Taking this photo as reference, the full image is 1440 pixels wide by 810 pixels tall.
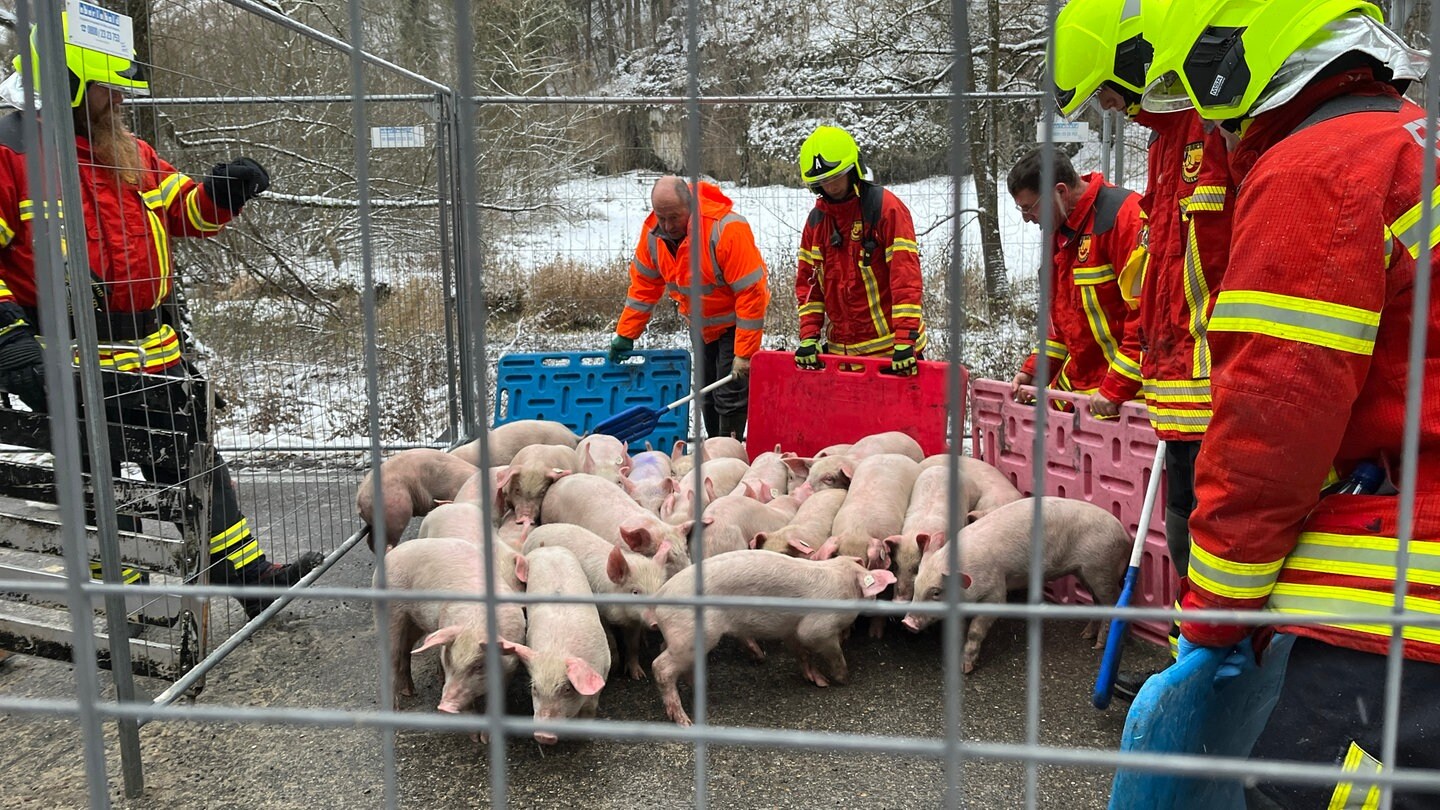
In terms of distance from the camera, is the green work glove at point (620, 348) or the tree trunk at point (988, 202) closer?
the green work glove at point (620, 348)

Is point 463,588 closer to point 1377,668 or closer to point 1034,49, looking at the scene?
point 1377,668

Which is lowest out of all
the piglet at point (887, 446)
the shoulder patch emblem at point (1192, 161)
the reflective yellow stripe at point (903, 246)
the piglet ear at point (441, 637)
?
the piglet ear at point (441, 637)

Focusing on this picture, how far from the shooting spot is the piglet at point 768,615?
3.21 metres

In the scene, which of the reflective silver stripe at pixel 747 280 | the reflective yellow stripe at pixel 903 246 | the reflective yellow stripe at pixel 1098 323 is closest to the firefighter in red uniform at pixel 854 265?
the reflective yellow stripe at pixel 903 246

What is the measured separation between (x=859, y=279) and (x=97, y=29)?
13.0ft

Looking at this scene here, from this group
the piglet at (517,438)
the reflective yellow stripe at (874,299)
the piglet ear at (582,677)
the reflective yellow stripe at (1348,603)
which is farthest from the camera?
the reflective yellow stripe at (874,299)

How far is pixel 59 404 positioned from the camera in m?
1.16

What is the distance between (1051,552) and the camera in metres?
3.67

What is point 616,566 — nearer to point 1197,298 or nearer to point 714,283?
point 1197,298

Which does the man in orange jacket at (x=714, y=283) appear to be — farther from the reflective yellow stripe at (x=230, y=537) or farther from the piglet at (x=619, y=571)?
the reflective yellow stripe at (x=230, y=537)

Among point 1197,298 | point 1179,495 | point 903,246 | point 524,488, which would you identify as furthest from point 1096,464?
point 524,488

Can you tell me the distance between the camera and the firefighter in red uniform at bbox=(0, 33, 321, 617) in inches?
128

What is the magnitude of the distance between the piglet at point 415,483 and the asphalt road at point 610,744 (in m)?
0.70

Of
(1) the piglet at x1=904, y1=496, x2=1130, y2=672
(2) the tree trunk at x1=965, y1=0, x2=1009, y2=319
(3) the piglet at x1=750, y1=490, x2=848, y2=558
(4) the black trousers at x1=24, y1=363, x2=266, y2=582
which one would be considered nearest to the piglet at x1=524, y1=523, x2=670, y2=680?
(3) the piglet at x1=750, y1=490, x2=848, y2=558
